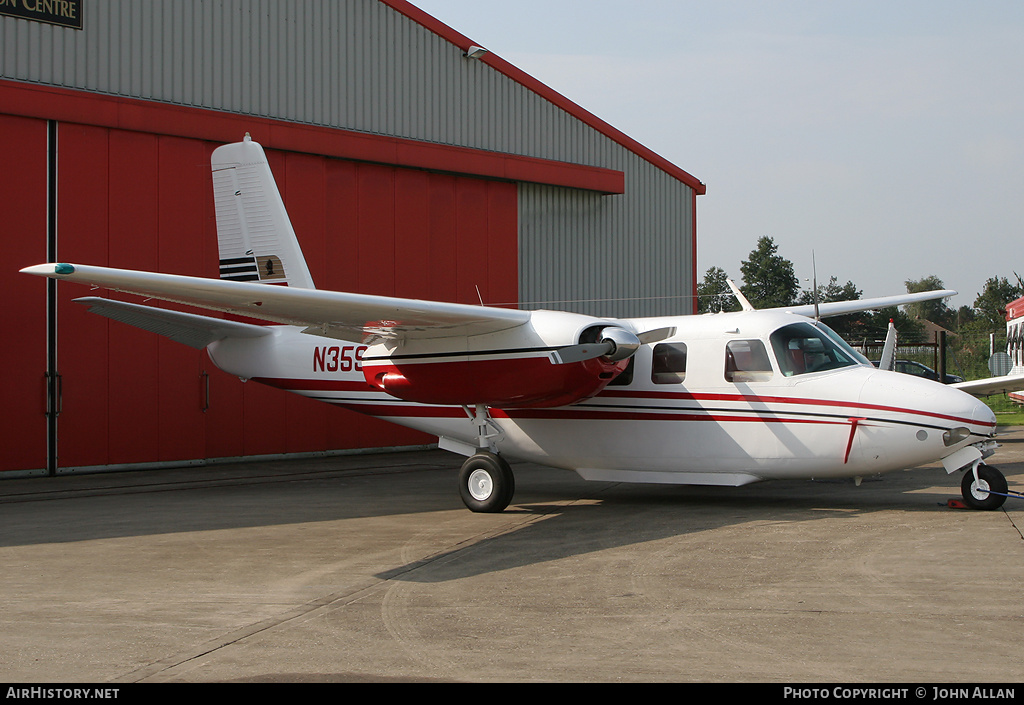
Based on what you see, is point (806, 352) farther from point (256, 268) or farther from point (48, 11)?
point (48, 11)

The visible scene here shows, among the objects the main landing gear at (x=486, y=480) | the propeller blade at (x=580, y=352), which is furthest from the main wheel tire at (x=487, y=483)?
the propeller blade at (x=580, y=352)

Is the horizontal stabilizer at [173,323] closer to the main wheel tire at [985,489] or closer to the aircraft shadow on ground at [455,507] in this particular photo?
the aircraft shadow on ground at [455,507]

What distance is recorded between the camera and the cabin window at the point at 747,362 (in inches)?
445

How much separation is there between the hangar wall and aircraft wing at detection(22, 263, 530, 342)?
6.71 metres

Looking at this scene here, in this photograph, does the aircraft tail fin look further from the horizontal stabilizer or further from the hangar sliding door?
the hangar sliding door

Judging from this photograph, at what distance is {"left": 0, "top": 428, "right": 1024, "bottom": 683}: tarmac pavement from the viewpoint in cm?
540

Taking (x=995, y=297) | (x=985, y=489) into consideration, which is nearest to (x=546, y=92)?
(x=985, y=489)

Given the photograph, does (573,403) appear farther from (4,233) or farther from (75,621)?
(4,233)

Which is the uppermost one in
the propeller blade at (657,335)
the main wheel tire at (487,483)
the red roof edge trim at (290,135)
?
the red roof edge trim at (290,135)

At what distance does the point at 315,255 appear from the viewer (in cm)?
1956

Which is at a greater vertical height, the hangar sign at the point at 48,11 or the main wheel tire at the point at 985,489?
the hangar sign at the point at 48,11

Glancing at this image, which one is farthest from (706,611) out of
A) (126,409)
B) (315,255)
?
(315,255)

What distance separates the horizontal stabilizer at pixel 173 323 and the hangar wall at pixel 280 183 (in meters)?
3.61

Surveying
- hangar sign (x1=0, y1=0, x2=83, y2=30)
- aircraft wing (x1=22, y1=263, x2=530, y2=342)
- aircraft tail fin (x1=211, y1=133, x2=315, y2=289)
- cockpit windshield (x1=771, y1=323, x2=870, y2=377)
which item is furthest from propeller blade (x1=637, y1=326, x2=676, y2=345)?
hangar sign (x1=0, y1=0, x2=83, y2=30)
